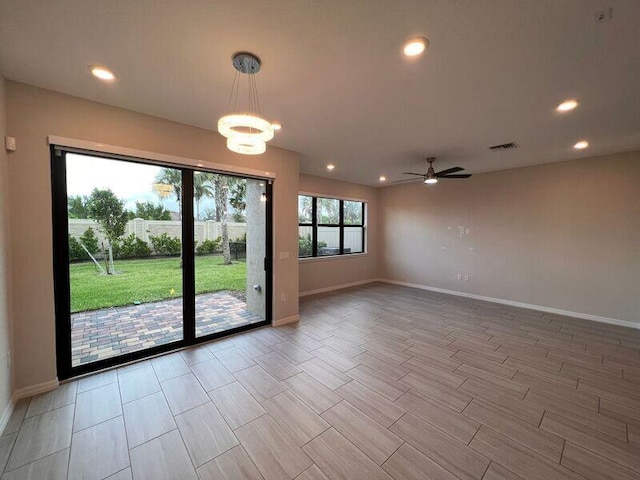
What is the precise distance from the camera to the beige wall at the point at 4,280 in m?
1.99

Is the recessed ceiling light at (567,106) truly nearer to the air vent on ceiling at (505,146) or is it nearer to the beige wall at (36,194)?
the air vent on ceiling at (505,146)

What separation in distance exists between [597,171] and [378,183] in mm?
4113

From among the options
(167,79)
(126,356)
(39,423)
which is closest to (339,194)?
(167,79)

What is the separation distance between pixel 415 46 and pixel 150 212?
3170 millimetres

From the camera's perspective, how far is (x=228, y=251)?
376 centimetres

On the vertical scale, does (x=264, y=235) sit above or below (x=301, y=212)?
below

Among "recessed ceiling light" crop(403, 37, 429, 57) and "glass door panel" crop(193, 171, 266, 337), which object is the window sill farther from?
"recessed ceiling light" crop(403, 37, 429, 57)

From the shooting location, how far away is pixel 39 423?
194cm

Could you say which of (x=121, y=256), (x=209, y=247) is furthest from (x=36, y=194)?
(x=209, y=247)

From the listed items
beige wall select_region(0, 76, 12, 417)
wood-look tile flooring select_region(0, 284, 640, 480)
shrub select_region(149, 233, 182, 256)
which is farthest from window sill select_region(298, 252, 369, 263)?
beige wall select_region(0, 76, 12, 417)

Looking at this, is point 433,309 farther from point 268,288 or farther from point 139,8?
point 139,8

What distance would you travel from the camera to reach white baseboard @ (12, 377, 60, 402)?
221 cm

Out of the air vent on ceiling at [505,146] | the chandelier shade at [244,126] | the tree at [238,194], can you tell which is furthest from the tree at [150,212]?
the air vent on ceiling at [505,146]

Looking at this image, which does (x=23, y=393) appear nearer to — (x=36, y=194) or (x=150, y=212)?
(x=36, y=194)
